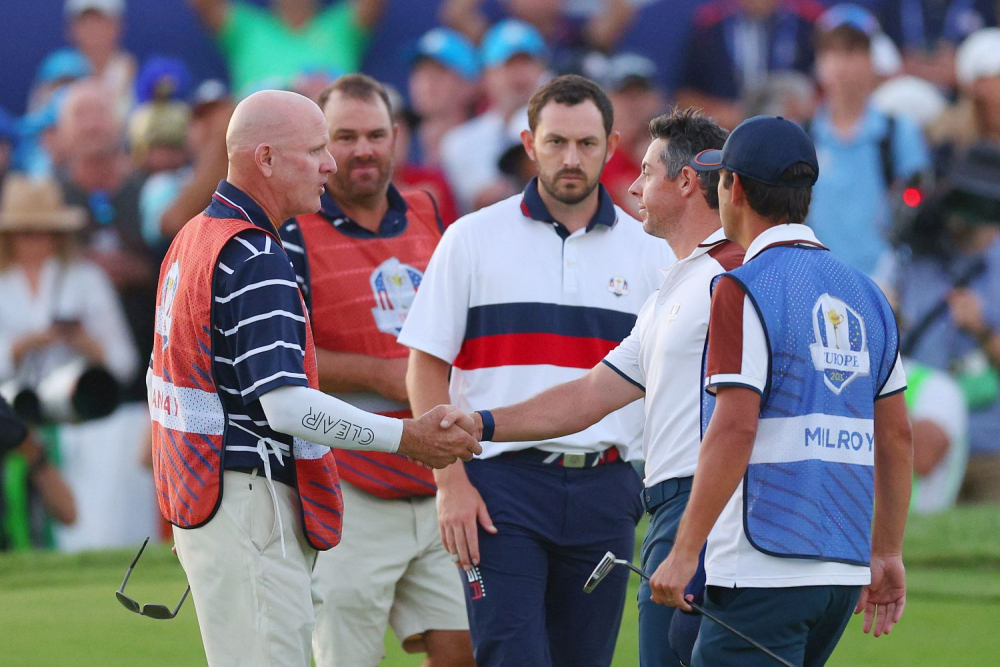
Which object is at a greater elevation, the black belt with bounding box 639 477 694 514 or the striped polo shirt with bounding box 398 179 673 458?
the striped polo shirt with bounding box 398 179 673 458

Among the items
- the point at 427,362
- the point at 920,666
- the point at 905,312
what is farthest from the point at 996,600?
the point at 427,362

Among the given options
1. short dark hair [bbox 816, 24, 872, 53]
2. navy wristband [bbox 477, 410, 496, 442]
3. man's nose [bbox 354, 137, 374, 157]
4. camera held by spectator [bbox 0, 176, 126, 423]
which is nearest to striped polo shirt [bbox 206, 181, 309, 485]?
navy wristband [bbox 477, 410, 496, 442]

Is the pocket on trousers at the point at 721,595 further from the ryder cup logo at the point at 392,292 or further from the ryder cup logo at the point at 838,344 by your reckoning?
the ryder cup logo at the point at 392,292

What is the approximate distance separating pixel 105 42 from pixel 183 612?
19.5ft

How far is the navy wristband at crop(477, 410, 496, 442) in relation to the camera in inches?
195

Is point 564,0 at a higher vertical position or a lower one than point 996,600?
higher

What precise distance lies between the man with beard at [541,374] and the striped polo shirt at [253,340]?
3.72 feet

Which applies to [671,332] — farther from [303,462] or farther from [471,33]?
[471,33]

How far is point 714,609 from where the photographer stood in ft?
13.1

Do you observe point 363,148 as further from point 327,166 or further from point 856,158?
point 856,158

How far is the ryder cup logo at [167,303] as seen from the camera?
434 cm

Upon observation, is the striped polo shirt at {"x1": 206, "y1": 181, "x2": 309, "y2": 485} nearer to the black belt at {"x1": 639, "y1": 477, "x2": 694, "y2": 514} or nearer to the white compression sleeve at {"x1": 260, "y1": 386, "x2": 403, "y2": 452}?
the white compression sleeve at {"x1": 260, "y1": 386, "x2": 403, "y2": 452}

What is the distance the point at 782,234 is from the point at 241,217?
4.96ft

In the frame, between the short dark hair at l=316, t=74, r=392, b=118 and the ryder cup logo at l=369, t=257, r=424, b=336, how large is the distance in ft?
2.21
